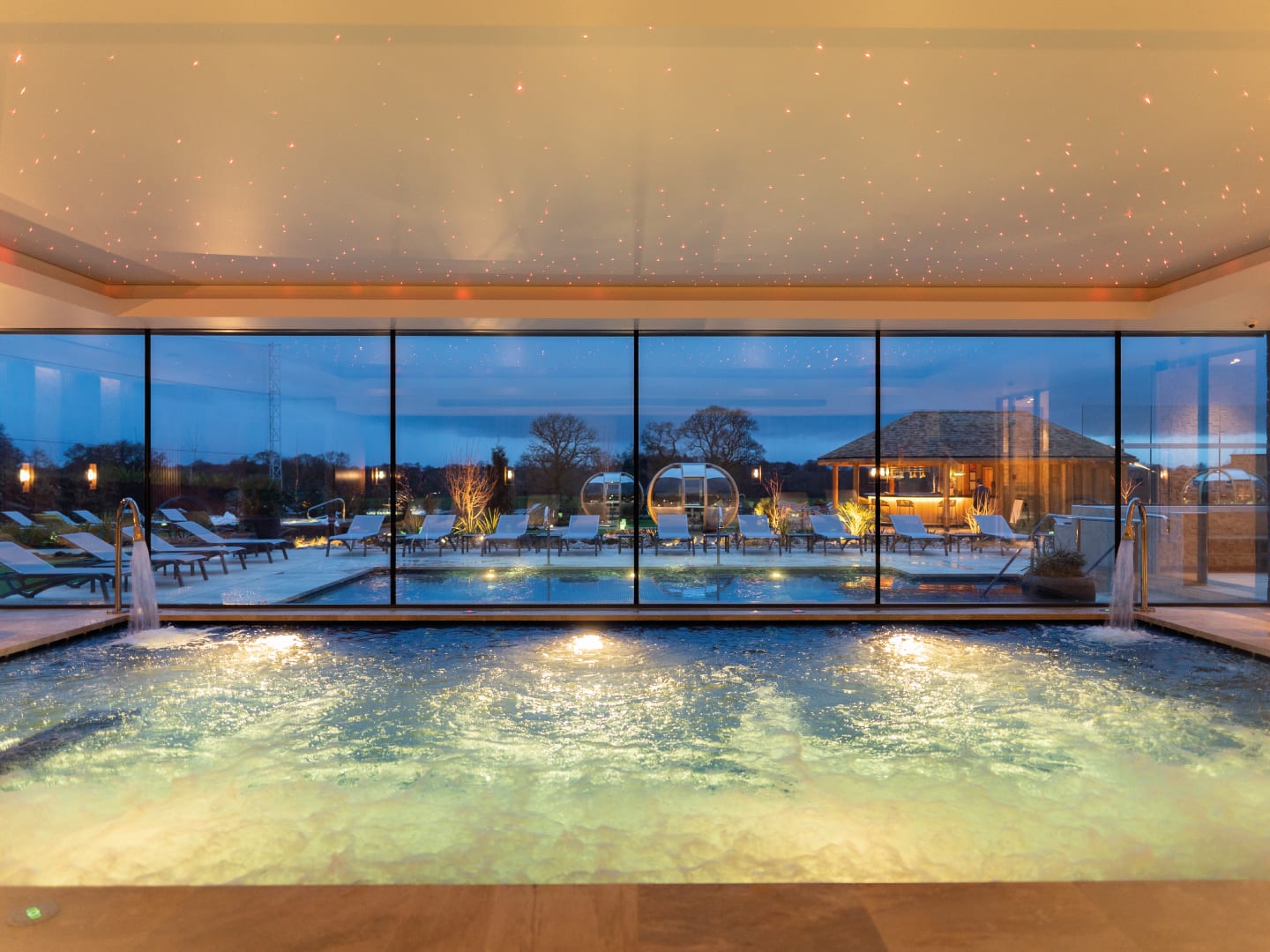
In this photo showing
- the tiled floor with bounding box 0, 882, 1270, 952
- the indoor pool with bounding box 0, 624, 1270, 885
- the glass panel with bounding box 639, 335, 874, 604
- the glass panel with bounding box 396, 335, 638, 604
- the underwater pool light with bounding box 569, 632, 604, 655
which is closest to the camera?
the tiled floor with bounding box 0, 882, 1270, 952

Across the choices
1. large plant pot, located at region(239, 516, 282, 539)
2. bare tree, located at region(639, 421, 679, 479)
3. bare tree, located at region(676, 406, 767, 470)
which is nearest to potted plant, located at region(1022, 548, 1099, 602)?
bare tree, located at region(676, 406, 767, 470)

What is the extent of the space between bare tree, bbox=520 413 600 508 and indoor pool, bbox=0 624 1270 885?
91.7 inches

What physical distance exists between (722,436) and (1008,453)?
3.01 m

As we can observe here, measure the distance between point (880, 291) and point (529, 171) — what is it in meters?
3.56

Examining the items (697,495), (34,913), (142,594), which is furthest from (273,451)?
(34,913)

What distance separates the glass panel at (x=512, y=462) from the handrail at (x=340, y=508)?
64 centimetres

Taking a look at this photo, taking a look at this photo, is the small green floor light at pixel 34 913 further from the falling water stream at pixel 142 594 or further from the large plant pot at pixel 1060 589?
the large plant pot at pixel 1060 589

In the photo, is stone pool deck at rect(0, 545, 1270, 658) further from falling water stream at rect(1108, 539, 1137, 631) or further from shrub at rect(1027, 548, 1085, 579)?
shrub at rect(1027, 548, 1085, 579)

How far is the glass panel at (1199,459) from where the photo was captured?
729 cm

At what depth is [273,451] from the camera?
7.38 m

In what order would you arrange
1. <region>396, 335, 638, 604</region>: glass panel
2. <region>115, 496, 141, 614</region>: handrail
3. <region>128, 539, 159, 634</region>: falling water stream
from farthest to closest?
<region>396, 335, 638, 604</region>: glass panel < <region>115, 496, 141, 614</region>: handrail < <region>128, 539, 159, 634</region>: falling water stream

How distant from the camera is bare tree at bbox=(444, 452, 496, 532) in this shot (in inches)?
302

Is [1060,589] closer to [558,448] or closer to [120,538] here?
[558,448]

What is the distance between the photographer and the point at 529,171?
12.9ft
